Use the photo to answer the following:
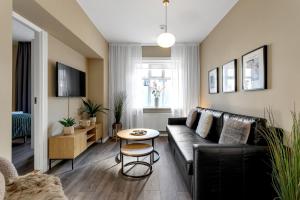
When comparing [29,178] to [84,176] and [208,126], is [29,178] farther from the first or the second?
[208,126]

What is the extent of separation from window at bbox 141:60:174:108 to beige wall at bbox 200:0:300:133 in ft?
6.86

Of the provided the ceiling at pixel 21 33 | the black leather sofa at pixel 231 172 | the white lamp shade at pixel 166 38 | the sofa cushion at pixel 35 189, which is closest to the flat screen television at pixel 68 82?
the ceiling at pixel 21 33

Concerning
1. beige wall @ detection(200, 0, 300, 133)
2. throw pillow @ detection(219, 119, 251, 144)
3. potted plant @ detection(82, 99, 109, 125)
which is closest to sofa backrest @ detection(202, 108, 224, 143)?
beige wall @ detection(200, 0, 300, 133)

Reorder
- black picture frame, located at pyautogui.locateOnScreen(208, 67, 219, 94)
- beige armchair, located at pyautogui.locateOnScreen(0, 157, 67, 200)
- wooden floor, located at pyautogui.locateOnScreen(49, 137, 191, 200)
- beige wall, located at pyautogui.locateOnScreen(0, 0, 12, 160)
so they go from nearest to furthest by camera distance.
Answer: beige armchair, located at pyautogui.locateOnScreen(0, 157, 67, 200) → beige wall, located at pyautogui.locateOnScreen(0, 0, 12, 160) → wooden floor, located at pyautogui.locateOnScreen(49, 137, 191, 200) → black picture frame, located at pyautogui.locateOnScreen(208, 67, 219, 94)

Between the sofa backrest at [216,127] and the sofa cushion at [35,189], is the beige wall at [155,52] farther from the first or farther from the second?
the sofa cushion at [35,189]

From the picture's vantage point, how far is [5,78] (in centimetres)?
154

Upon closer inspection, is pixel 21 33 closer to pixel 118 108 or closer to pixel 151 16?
pixel 118 108

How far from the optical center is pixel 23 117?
443 cm

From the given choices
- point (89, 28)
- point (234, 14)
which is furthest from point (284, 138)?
point (89, 28)

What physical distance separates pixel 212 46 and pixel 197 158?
320cm

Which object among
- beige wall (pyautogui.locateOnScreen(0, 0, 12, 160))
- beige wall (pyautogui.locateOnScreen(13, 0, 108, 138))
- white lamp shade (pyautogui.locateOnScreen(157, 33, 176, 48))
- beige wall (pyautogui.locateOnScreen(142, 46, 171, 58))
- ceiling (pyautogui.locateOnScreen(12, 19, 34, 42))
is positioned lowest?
beige wall (pyautogui.locateOnScreen(0, 0, 12, 160))

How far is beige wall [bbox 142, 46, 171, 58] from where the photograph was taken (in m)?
5.21

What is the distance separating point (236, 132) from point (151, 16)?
101 inches

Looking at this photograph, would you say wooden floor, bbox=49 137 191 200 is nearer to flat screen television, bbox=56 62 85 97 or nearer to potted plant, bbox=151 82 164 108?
flat screen television, bbox=56 62 85 97
